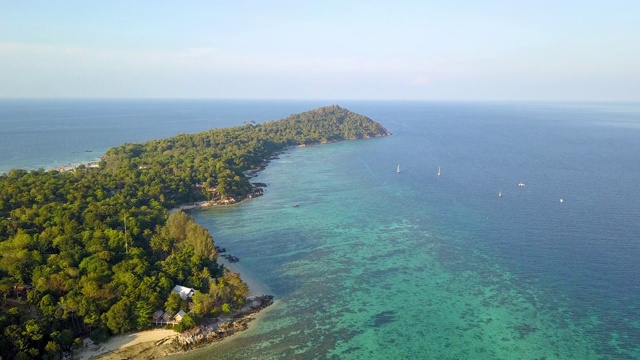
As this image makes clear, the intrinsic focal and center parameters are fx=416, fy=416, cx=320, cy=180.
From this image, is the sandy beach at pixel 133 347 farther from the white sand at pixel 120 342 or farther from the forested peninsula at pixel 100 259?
the forested peninsula at pixel 100 259

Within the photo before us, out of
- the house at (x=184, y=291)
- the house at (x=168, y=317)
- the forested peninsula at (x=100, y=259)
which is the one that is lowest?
the house at (x=168, y=317)

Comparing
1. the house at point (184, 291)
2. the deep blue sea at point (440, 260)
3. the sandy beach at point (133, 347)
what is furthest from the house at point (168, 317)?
the deep blue sea at point (440, 260)

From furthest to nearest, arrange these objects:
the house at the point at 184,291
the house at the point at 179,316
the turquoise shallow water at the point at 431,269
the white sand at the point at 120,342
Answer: the house at the point at 184,291
the house at the point at 179,316
the turquoise shallow water at the point at 431,269
the white sand at the point at 120,342

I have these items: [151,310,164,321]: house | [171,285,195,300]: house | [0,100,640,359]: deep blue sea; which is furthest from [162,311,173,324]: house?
[0,100,640,359]: deep blue sea

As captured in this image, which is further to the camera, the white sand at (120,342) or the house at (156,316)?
the house at (156,316)

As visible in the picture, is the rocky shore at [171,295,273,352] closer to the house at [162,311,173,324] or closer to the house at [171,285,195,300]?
the house at [162,311,173,324]

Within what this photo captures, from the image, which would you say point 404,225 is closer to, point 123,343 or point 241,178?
point 241,178
